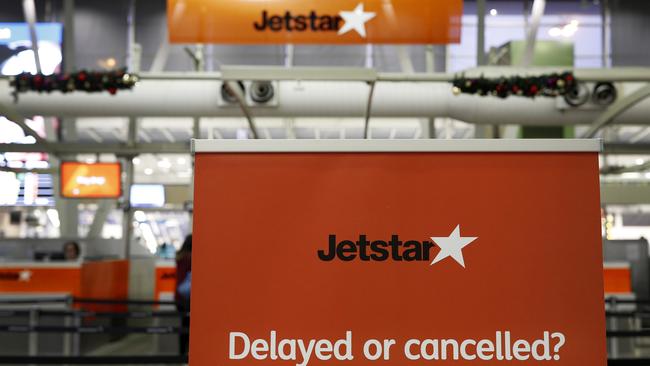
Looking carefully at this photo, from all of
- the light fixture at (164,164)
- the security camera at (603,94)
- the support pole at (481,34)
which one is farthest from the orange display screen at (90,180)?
the light fixture at (164,164)

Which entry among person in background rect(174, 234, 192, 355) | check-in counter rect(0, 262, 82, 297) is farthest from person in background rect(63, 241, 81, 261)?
person in background rect(174, 234, 192, 355)

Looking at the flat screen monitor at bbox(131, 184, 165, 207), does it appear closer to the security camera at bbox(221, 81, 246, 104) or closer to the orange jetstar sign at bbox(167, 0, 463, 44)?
the security camera at bbox(221, 81, 246, 104)

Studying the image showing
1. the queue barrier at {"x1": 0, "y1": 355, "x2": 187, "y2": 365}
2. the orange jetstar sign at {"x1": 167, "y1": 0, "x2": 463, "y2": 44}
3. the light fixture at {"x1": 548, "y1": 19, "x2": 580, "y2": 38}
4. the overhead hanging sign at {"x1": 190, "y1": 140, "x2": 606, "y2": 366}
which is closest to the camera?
the overhead hanging sign at {"x1": 190, "y1": 140, "x2": 606, "y2": 366}

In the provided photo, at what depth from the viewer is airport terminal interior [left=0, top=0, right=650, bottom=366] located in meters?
6.34

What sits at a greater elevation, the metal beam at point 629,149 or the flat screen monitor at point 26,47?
the flat screen monitor at point 26,47

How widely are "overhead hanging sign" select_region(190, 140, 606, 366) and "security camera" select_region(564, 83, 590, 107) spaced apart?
7.95 metres

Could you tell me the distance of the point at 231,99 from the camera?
373 inches

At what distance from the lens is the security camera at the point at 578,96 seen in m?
9.23

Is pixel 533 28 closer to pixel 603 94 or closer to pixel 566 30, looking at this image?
pixel 603 94

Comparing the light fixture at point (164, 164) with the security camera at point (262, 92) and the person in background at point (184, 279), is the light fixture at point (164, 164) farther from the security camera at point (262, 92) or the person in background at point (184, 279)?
the person in background at point (184, 279)

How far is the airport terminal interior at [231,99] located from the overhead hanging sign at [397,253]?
45 mm

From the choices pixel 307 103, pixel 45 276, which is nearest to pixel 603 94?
pixel 307 103

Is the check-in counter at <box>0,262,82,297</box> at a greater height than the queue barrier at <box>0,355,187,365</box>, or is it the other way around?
the check-in counter at <box>0,262,82,297</box>

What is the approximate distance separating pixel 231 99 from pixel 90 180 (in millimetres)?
3804
